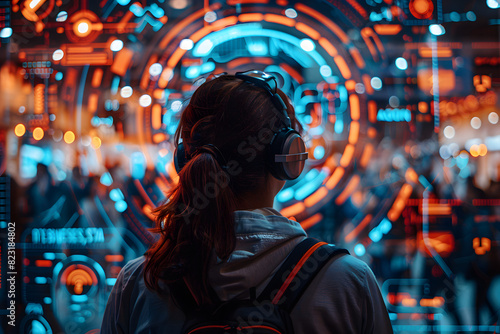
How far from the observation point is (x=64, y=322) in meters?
1.39

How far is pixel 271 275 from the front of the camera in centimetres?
65

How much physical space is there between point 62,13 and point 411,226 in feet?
4.31

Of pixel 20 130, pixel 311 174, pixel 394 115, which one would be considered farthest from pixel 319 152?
pixel 20 130

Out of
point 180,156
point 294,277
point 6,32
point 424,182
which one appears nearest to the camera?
point 294,277

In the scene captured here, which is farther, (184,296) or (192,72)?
(192,72)

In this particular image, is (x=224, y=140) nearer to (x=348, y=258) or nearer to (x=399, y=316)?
(x=348, y=258)

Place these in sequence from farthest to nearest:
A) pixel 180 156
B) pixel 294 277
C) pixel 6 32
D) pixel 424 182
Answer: pixel 6 32 < pixel 424 182 < pixel 180 156 < pixel 294 277

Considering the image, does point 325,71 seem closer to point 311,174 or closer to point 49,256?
point 311,174

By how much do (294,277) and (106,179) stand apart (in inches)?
36.5

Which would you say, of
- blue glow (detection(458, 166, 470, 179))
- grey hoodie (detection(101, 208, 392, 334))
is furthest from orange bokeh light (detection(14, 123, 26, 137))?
blue glow (detection(458, 166, 470, 179))

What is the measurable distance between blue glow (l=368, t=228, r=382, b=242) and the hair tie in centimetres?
81

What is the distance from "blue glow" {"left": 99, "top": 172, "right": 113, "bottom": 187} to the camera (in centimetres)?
139

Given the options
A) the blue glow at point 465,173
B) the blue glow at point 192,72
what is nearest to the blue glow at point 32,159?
the blue glow at point 192,72

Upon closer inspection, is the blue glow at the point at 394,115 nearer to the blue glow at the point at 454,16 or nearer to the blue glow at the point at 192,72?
the blue glow at the point at 454,16
